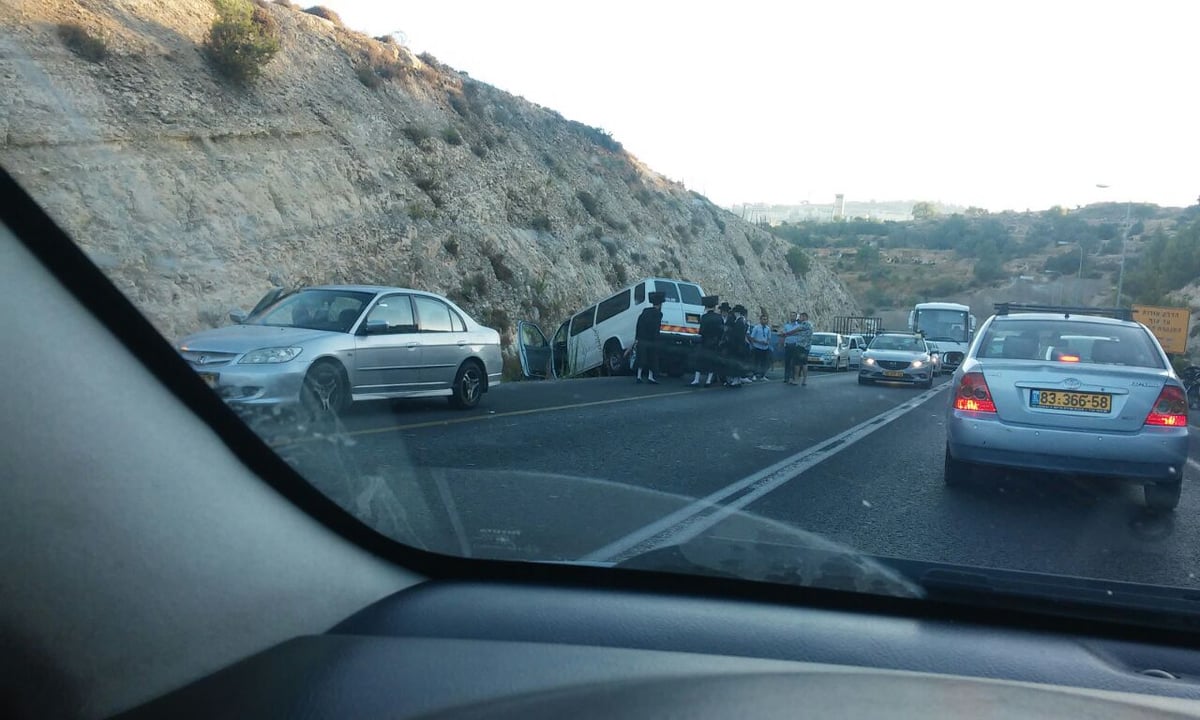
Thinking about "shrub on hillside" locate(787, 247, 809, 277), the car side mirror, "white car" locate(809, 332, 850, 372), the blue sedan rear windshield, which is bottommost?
"white car" locate(809, 332, 850, 372)

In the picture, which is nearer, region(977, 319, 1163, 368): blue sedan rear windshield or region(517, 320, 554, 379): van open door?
region(977, 319, 1163, 368): blue sedan rear windshield

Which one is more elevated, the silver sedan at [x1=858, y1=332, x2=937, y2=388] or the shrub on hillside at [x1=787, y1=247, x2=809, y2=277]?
the shrub on hillside at [x1=787, y1=247, x2=809, y2=277]

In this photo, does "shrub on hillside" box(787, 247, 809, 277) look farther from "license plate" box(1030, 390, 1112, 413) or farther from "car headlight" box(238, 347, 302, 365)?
"car headlight" box(238, 347, 302, 365)

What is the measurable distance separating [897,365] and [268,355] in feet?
64.7

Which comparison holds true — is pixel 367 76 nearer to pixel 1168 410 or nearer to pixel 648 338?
pixel 648 338

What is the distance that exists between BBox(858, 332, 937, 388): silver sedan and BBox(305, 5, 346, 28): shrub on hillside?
20552 mm

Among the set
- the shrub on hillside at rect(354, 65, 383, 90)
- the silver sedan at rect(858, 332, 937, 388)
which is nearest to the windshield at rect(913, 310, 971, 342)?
the silver sedan at rect(858, 332, 937, 388)

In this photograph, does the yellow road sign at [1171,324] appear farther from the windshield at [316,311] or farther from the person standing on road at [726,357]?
the windshield at [316,311]

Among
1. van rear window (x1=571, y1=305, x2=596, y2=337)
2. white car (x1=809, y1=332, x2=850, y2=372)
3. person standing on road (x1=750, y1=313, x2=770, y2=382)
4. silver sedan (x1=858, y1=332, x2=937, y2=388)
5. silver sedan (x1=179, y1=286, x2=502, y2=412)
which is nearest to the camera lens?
silver sedan (x1=179, y1=286, x2=502, y2=412)

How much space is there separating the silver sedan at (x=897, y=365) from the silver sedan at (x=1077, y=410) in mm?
15554

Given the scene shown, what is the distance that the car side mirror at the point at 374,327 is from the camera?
33.8 feet

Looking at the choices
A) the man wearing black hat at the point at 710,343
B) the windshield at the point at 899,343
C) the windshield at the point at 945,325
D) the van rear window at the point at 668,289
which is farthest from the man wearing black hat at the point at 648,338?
the windshield at the point at 945,325

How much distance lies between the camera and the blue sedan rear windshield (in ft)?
25.2

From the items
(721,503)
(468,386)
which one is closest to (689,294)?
(468,386)
